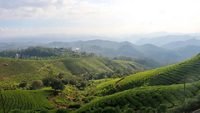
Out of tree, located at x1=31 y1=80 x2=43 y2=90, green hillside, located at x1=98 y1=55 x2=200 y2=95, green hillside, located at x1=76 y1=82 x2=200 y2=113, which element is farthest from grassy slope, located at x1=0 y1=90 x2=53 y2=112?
green hillside, located at x1=98 y1=55 x2=200 y2=95

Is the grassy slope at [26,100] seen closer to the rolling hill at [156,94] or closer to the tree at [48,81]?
the tree at [48,81]

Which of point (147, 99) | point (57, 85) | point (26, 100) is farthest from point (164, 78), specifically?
point (26, 100)

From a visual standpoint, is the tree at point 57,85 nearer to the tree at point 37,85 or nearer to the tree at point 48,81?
the tree at point 48,81

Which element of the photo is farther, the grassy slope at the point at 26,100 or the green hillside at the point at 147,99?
the grassy slope at the point at 26,100

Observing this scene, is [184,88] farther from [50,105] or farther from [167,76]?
[50,105]

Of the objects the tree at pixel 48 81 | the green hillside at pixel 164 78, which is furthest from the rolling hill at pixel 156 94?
the tree at pixel 48 81

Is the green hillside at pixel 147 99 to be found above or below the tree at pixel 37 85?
above

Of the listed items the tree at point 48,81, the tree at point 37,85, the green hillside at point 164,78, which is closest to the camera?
the green hillside at point 164,78

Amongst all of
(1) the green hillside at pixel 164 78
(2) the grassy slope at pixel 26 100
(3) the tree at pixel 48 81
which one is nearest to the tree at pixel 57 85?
(3) the tree at pixel 48 81

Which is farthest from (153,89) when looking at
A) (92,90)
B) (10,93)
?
(10,93)

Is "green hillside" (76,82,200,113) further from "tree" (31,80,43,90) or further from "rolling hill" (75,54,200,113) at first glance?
"tree" (31,80,43,90)

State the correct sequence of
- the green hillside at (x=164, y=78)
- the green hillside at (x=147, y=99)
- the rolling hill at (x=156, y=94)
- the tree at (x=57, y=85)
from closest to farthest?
the rolling hill at (x=156, y=94), the green hillside at (x=147, y=99), the green hillside at (x=164, y=78), the tree at (x=57, y=85)
